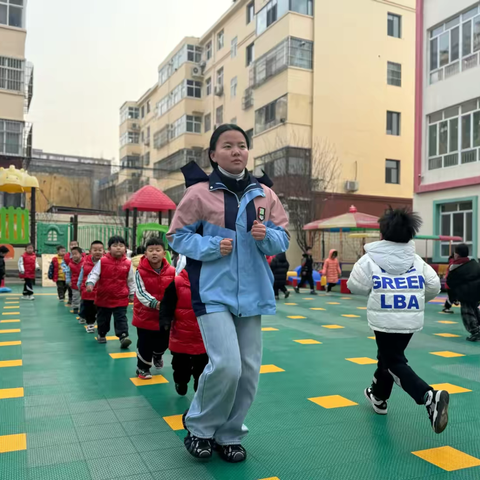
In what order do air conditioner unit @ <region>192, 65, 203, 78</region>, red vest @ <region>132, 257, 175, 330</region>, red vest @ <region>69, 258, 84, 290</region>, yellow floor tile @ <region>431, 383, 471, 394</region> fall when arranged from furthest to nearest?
air conditioner unit @ <region>192, 65, 203, 78</region> < red vest @ <region>69, 258, 84, 290</region> < red vest @ <region>132, 257, 175, 330</region> < yellow floor tile @ <region>431, 383, 471, 394</region>

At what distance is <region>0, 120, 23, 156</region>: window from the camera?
2622 centimetres

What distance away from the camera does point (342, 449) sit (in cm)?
323

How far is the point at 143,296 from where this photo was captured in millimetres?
4977

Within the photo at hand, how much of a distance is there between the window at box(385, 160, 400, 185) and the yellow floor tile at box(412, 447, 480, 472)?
25.1 metres

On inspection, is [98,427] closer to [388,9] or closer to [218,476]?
[218,476]

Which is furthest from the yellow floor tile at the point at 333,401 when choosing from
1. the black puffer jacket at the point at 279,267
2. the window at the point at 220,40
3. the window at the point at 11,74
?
the window at the point at 220,40

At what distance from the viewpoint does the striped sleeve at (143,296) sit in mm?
4892

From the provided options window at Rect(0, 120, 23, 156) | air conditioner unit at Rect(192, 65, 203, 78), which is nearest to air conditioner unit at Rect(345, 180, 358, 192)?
window at Rect(0, 120, 23, 156)

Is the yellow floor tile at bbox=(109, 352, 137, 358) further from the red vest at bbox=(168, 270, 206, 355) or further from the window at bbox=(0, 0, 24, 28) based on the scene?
the window at bbox=(0, 0, 24, 28)

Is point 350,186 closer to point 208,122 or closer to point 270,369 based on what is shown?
point 208,122

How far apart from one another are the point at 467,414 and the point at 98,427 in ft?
9.14

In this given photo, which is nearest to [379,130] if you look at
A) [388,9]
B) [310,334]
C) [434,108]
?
[388,9]

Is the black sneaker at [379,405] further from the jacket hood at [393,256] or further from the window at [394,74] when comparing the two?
the window at [394,74]

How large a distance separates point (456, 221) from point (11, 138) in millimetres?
21453
